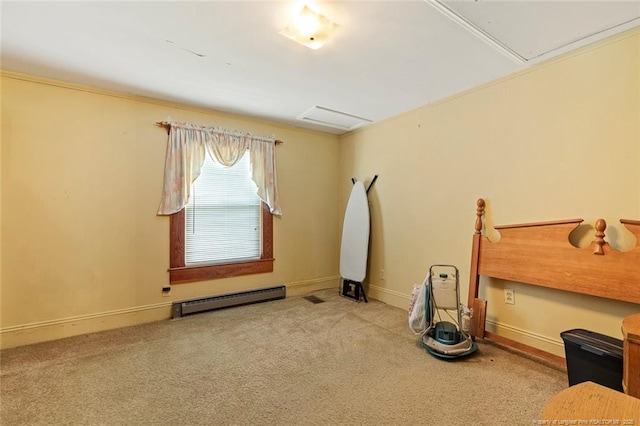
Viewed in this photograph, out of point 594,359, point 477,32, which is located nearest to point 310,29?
point 477,32

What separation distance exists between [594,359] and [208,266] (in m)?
3.33

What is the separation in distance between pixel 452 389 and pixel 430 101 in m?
2.62

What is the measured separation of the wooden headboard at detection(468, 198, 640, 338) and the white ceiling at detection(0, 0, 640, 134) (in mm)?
1221

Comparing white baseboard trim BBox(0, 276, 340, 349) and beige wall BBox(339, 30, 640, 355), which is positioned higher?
beige wall BBox(339, 30, 640, 355)

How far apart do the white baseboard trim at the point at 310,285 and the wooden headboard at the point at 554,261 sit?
2.12m

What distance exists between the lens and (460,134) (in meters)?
2.93

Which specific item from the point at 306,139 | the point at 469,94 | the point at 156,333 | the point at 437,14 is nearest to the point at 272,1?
the point at 437,14

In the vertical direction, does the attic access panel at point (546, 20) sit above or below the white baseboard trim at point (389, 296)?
above

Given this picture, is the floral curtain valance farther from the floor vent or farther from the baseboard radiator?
the floor vent

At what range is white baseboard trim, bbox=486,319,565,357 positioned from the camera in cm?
226

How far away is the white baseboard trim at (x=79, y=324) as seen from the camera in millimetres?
2533

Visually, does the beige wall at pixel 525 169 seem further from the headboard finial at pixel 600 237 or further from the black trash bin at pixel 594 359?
the black trash bin at pixel 594 359

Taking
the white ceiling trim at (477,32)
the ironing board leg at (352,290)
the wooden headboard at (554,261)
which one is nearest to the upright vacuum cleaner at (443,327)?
the wooden headboard at (554,261)

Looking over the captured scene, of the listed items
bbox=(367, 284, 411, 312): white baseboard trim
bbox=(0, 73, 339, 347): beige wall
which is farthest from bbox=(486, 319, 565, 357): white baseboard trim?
bbox=(0, 73, 339, 347): beige wall
